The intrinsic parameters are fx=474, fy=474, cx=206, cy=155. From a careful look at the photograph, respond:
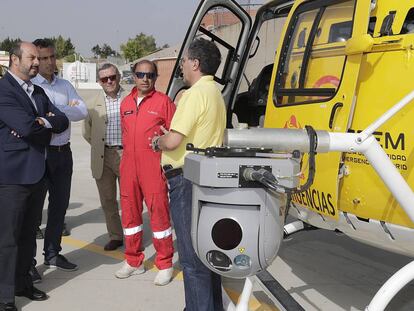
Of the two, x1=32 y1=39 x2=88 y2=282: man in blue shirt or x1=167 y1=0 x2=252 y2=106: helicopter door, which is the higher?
x1=167 y1=0 x2=252 y2=106: helicopter door

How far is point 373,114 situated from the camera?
263cm

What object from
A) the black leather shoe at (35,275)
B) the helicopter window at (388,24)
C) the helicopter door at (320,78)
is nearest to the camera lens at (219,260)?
the helicopter door at (320,78)

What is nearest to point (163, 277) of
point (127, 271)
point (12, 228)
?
point (127, 271)

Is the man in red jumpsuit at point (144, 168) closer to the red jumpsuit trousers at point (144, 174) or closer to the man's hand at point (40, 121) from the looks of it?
the red jumpsuit trousers at point (144, 174)

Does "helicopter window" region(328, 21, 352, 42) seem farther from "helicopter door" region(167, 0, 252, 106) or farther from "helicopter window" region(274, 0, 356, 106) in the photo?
"helicopter door" region(167, 0, 252, 106)

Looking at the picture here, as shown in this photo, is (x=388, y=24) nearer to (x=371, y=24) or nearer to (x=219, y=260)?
(x=371, y=24)

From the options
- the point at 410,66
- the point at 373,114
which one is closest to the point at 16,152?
the point at 373,114

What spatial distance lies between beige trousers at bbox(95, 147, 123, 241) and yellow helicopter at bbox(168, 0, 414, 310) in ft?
5.65

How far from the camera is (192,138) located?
2881 mm

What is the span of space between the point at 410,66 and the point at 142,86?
7.23 feet

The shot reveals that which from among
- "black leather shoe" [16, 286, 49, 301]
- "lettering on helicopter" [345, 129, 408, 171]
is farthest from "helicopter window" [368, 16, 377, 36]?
"black leather shoe" [16, 286, 49, 301]

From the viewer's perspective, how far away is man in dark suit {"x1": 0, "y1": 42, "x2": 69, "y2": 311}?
323cm

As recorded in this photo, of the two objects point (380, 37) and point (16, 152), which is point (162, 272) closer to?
point (16, 152)

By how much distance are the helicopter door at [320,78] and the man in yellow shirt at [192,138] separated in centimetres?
63
